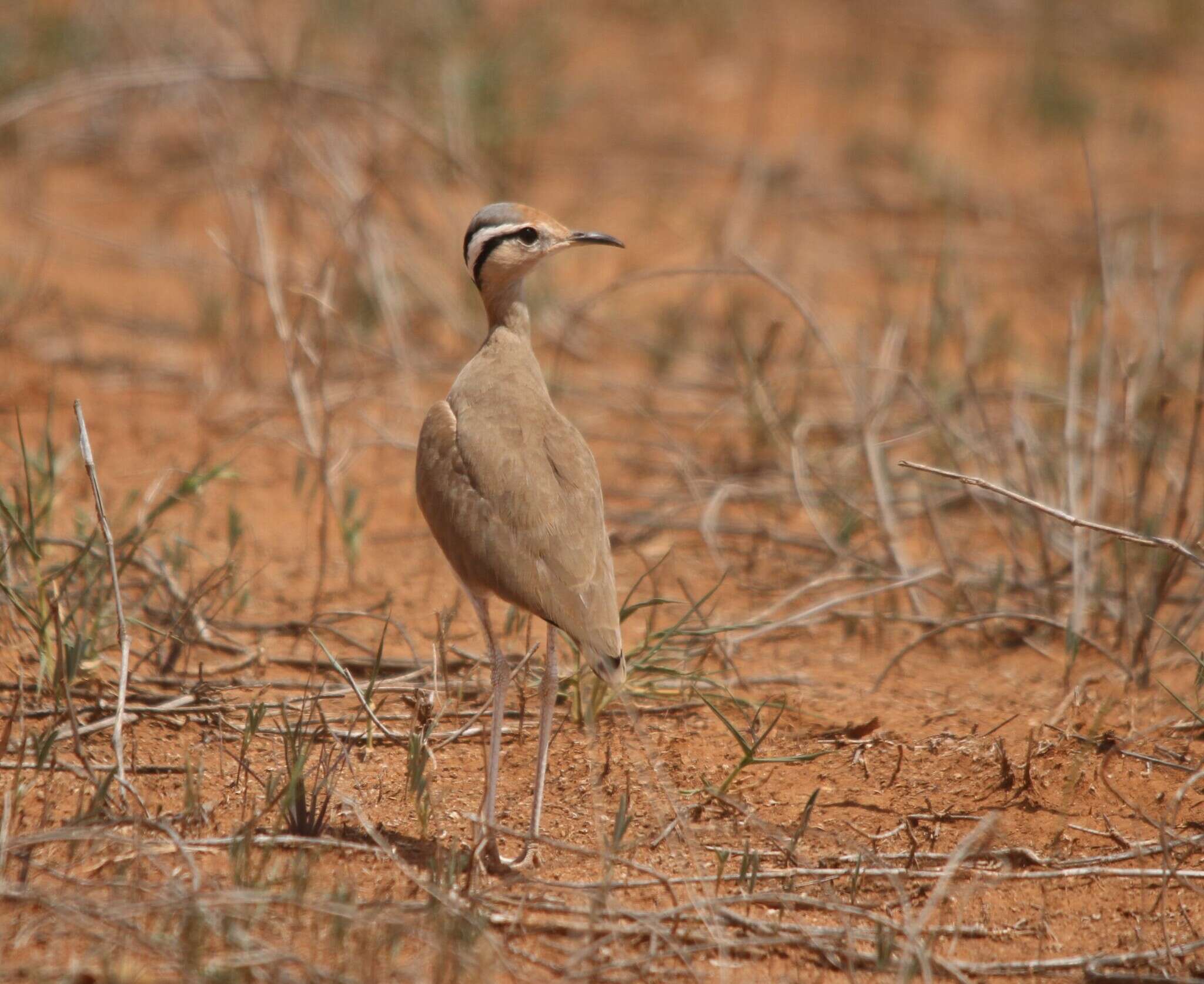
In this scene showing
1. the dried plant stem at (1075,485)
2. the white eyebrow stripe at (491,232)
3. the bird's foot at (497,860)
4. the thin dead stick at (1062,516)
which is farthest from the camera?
the dried plant stem at (1075,485)

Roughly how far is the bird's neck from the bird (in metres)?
0.16

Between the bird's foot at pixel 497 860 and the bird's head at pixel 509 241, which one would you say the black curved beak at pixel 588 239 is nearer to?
the bird's head at pixel 509 241

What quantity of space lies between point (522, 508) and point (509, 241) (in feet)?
3.15

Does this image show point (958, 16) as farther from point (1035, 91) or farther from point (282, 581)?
point (282, 581)

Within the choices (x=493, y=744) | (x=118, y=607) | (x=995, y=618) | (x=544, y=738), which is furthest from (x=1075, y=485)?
(x=118, y=607)

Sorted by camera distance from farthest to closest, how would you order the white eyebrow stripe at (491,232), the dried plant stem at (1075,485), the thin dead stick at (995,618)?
the dried plant stem at (1075,485)
the thin dead stick at (995,618)
the white eyebrow stripe at (491,232)

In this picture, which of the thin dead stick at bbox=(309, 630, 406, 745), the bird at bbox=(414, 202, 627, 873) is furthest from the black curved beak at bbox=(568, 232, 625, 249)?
the thin dead stick at bbox=(309, 630, 406, 745)

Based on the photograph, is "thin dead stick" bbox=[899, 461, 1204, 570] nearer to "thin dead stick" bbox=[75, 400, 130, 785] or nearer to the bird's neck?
the bird's neck

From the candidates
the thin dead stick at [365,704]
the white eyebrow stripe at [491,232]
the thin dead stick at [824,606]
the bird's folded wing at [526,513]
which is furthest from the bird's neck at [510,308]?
the thin dead stick at [824,606]

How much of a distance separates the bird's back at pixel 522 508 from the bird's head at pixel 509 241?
15.4 inches

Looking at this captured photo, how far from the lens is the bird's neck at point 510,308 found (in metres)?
4.16

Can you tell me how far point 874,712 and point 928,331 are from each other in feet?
9.50

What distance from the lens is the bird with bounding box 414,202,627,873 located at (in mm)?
3389

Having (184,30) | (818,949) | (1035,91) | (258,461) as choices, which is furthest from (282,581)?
(1035,91)
